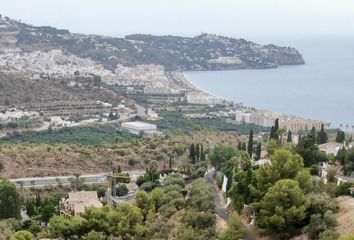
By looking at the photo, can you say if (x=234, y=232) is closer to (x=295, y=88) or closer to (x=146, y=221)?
(x=146, y=221)

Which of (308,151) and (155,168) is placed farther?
(155,168)

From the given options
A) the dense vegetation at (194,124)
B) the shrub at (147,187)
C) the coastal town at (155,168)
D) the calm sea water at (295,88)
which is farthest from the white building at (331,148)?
the calm sea water at (295,88)

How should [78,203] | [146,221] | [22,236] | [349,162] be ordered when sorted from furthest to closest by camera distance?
[78,203], [349,162], [146,221], [22,236]

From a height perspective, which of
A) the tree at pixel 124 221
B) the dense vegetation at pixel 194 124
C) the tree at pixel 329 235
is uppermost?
the tree at pixel 329 235

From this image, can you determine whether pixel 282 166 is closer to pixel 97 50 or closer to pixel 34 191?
pixel 34 191

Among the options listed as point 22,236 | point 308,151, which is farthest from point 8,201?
point 308,151

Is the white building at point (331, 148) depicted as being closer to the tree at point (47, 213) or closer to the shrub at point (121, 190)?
the shrub at point (121, 190)
